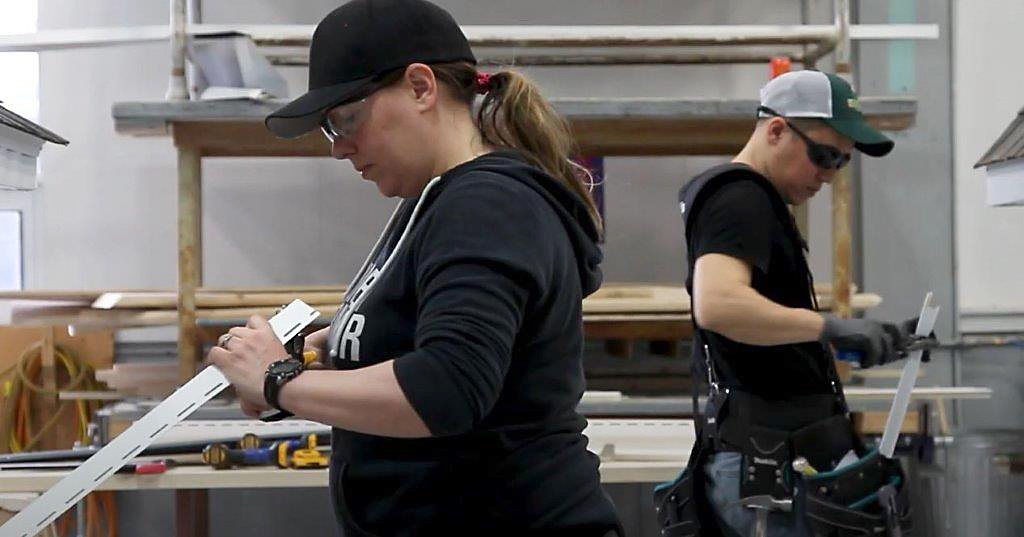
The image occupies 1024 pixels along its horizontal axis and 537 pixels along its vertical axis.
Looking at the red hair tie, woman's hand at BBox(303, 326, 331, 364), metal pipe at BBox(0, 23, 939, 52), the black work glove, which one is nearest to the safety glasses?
the red hair tie

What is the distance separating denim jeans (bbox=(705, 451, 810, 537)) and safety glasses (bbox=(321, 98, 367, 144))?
1.06 m

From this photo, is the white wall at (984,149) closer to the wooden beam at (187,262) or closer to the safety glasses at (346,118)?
the wooden beam at (187,262)

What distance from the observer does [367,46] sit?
1.10 metres

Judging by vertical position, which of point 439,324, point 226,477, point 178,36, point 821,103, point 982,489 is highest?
point 178,36

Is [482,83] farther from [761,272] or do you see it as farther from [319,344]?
[761,272]

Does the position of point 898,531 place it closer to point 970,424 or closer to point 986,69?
point 970,424

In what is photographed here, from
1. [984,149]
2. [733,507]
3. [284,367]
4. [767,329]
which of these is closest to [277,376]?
[284,367]

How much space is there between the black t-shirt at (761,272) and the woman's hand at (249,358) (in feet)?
3.11

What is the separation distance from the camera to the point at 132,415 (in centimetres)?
278

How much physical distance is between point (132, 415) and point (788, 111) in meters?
1.71

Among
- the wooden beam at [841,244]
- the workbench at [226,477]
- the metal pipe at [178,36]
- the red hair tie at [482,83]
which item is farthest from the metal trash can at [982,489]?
the red hair tie at [482,83]

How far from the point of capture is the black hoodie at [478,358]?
999 millimetres

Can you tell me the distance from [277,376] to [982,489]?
307 cm

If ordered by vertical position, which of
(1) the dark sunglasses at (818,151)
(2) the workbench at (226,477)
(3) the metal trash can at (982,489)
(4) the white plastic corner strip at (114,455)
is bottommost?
(3) the metal trash can at (982,489)
